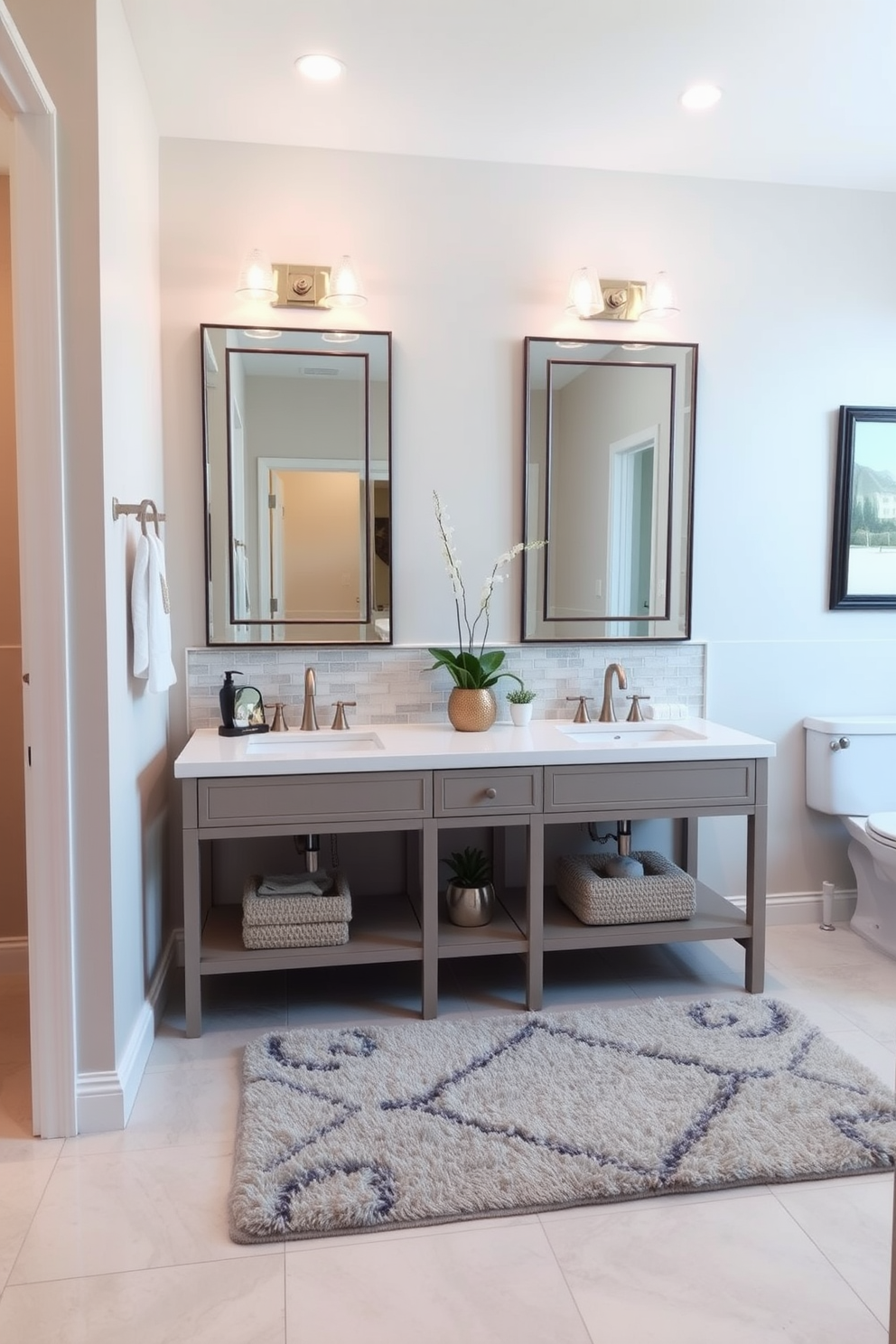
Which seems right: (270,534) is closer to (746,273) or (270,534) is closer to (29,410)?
(29,410)

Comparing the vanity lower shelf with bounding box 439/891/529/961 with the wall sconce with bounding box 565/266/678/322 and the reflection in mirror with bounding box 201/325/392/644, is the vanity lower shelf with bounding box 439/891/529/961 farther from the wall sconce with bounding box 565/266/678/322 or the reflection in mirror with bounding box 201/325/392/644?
the wall sconce with bounding box 565/266/678/322

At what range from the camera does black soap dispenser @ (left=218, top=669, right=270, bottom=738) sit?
2.96 metres

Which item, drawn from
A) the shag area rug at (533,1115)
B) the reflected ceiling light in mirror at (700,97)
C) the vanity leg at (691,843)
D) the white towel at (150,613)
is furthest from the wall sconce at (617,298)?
the shag area rug at (533,1115)

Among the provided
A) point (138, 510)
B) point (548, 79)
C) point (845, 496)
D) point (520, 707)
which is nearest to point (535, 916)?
point (520, 707)

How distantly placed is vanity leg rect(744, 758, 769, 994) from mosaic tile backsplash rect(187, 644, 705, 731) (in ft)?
1.94

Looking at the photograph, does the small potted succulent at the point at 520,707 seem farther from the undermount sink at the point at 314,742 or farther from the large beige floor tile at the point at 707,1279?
the large beige floor tile at the point at 707,1279

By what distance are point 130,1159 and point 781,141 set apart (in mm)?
3285

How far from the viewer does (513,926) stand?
9.59 ft

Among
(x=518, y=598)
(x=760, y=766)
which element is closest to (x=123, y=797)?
(x=518, y=598)

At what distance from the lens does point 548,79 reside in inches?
104

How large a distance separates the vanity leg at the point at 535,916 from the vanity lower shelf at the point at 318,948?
12.6 inches

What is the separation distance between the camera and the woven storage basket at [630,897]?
2.89m

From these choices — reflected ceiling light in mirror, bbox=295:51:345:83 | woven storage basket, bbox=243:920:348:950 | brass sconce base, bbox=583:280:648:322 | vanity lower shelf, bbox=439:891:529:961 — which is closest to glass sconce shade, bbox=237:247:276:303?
reflected ceiling light in mirror, bbox=295:51:345:83

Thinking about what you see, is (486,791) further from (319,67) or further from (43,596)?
(319,67)
